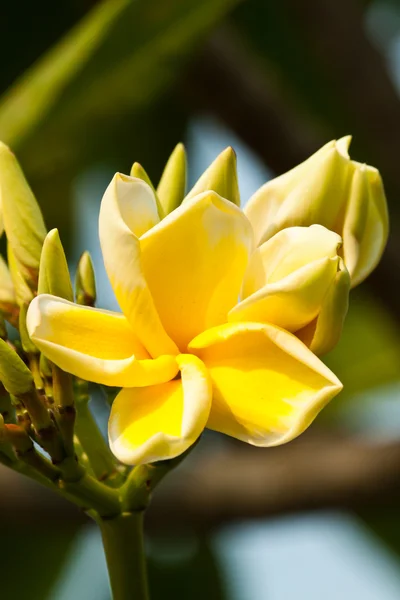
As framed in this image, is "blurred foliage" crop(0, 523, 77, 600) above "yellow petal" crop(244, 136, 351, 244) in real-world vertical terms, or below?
below

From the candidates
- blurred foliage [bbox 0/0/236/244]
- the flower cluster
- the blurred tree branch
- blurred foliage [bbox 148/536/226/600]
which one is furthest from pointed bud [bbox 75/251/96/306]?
blurred foliage [bbox 148/536/226/600]

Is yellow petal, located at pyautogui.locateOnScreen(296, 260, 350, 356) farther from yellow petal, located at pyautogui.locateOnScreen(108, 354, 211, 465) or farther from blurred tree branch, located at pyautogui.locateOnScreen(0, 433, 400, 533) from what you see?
blurred tree branch, located at pyautogui.locateOnScreen(0, 433, 400, 533)

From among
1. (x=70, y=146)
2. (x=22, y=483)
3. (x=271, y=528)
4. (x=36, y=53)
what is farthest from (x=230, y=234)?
(x=36, y=53)

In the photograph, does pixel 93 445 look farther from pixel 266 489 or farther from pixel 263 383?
pixel 266 489

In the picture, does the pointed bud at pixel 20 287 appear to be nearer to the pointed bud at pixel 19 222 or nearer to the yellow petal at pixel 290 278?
the pointed bud at pixel 19 222

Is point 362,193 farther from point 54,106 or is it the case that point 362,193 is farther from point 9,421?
point 54,106

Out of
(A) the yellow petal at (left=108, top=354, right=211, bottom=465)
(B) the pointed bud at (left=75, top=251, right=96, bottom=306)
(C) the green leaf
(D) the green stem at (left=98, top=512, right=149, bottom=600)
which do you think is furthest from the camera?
(C) the green leaf

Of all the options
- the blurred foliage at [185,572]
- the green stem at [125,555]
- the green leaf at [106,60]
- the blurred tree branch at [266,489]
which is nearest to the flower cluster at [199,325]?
the green stem at [125,555]

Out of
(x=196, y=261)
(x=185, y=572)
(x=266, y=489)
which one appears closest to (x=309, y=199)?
(x=196, y=261)

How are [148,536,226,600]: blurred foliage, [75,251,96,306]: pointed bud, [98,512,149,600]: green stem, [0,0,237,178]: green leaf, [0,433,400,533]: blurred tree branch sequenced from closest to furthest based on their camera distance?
[98,512,149,600]: green stem
[75,251,96,306]: pointed bud
[0,0,237,178]: green leaf
[0,433,400,533]: blurred tree branch
[148,536,226,600]: blurred foliage
